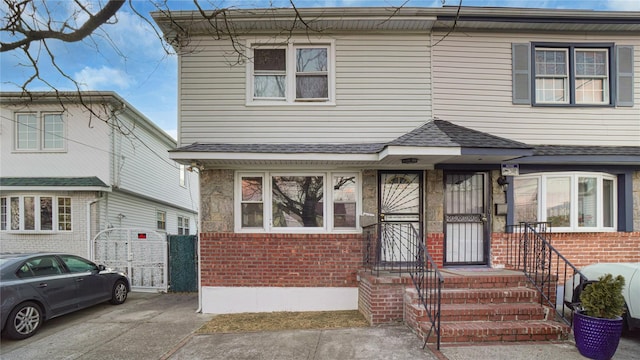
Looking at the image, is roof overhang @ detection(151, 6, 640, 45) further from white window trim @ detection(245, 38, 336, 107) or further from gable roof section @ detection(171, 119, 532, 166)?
gable roof section @ detection(171, 119, 532, 166)

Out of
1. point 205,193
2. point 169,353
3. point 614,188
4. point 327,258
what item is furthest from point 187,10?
point 614,188

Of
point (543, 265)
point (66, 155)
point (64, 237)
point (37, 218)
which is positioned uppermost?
point (66, 155)

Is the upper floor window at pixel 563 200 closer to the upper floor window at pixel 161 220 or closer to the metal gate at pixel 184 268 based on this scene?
A: the metal gate at pixel 184 268

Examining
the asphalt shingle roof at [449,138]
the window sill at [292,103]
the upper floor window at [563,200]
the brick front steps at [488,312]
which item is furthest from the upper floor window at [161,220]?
the upper floor window at [563,200]

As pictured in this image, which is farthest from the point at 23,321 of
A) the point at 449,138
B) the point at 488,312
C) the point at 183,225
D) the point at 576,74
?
the point at 183,225

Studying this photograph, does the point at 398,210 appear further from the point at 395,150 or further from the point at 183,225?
the point at 183,225

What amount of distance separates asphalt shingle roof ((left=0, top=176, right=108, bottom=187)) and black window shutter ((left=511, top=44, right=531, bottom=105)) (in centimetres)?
1142

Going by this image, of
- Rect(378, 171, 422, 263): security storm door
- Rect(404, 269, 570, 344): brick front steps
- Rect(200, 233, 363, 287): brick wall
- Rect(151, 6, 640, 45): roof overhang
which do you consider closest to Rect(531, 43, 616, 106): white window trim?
Rect(151, 6, 640, 45): roof overhang

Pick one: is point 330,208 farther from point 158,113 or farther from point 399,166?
point 158,113

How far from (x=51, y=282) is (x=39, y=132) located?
683 cm

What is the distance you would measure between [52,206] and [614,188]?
14.8 meters

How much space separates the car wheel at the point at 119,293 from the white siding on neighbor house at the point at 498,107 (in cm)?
812

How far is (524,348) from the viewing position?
443 cm

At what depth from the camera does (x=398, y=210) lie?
668 centimetres
